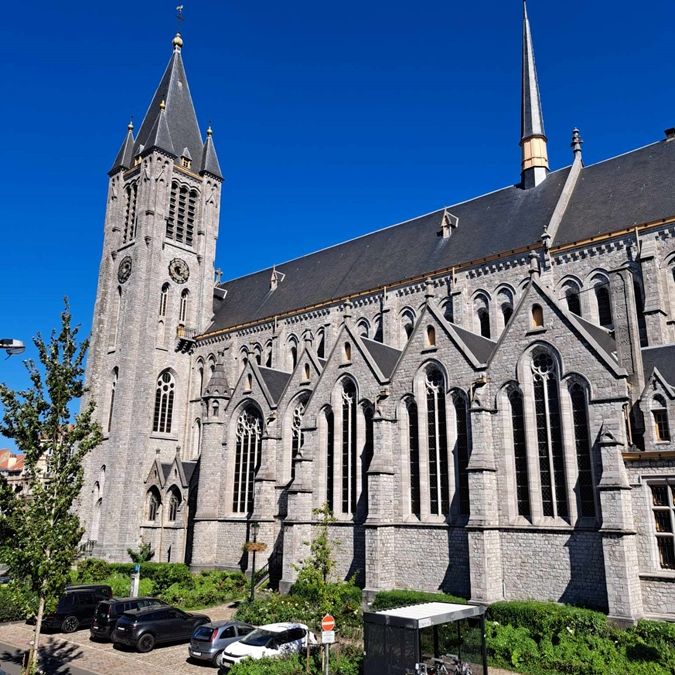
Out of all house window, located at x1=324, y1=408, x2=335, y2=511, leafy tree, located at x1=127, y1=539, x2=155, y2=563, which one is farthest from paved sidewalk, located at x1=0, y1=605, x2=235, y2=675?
leafy tree, located at x1=127, y1=539, x2=155, y2=563

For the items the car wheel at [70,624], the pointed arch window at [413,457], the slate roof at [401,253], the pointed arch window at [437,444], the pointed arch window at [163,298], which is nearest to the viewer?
the car wheel at [70,624]

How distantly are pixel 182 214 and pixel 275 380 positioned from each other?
1948 cm

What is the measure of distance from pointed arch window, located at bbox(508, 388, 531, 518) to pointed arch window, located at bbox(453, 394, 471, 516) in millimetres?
1887

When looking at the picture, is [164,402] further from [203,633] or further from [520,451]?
[520,451]

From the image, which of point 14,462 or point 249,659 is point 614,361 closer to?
point 249,659

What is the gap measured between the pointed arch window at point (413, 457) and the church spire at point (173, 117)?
31.9 meters

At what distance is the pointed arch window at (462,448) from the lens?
2519 cm

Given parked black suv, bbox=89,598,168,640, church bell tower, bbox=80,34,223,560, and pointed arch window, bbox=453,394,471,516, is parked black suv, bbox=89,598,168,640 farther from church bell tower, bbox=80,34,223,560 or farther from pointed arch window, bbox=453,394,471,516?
church bell tower, bbox=80,34,223,560

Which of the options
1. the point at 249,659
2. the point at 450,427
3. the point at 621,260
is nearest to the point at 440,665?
the point at 249,659

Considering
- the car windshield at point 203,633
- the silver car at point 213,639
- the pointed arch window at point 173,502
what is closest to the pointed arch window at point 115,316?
the pointed arch window at point 173,502

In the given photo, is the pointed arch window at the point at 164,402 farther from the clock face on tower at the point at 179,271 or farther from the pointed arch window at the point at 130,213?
the pointed arch window at the point at 130,213

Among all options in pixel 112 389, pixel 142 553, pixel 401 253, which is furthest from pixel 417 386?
→ pixel 112 389

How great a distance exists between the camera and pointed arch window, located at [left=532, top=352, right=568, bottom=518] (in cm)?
2270

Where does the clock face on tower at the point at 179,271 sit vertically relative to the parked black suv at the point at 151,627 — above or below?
above
